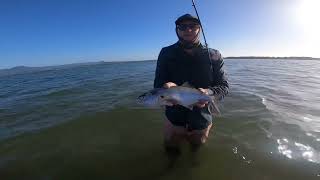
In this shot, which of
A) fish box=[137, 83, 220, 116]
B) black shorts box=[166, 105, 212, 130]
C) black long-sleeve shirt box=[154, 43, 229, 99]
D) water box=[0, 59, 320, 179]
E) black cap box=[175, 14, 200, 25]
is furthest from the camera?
water box=[0, 59, 320, 179]

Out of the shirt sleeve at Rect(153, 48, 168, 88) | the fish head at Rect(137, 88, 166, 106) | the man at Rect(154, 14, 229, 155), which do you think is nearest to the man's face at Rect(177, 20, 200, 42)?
the man at Rect(154, 14, 229, 155)

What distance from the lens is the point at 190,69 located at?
6.04 m

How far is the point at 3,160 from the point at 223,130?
24.0ft

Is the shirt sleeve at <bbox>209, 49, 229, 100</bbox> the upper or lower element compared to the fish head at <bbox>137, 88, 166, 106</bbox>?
upper

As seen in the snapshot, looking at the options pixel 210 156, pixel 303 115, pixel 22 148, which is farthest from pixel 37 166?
pixel 303 115

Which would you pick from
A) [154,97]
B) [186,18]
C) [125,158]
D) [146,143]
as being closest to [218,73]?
[186,18]

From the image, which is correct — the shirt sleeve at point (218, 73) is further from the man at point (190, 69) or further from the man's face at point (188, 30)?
the man's face at point (188, 30)

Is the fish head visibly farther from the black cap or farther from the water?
the water

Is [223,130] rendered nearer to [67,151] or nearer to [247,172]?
[247,172]

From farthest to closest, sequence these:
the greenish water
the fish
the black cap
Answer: the greenish water, the black cap, the fish

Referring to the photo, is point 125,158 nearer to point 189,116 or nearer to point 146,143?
point 146,143

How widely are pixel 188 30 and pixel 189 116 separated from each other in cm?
187

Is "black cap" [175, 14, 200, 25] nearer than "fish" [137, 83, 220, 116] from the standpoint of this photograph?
No

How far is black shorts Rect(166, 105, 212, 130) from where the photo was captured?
6.25 m
